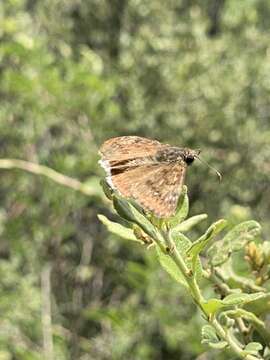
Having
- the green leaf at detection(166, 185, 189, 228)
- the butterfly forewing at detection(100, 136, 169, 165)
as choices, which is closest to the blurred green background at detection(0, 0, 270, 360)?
the butterfly forewing at detection(100, 136, 169, 165)

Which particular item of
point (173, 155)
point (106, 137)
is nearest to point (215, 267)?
point (173, 155)

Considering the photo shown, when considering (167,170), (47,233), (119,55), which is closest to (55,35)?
(119,55)

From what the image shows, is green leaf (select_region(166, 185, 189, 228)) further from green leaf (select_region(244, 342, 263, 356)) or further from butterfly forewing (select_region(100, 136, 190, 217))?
green leaf (select_region(244, 342, 263, 356))

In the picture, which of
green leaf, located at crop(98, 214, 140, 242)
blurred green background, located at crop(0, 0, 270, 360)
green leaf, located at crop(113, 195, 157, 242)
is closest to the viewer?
green leaf, located at crop(113, 195, 157, 242)

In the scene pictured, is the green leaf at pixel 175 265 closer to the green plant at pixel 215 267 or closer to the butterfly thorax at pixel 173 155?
the green plant at pixel 215 267

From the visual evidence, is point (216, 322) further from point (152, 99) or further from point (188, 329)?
point (152, 99)

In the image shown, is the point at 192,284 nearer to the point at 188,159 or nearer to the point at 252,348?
the point at 252,348

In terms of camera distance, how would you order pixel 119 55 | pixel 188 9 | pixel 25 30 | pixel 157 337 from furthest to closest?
pixel 188 9 < pixel 119 55 < pixel 157 337 < pixel 25 30

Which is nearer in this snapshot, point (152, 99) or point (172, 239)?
point (172, 239)
